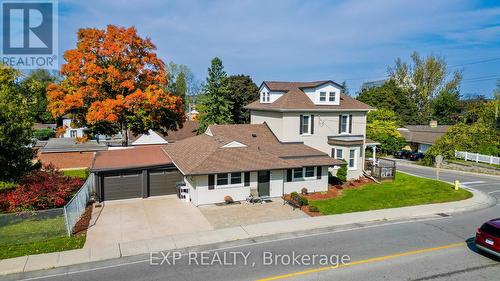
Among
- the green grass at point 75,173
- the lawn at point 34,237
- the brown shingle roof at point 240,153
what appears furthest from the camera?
the green grass at point 75,173

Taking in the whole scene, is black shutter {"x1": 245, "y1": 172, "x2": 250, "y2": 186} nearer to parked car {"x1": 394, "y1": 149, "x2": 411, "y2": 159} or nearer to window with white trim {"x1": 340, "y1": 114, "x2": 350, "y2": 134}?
window with white trim {"x1": 340, "y1": 114, "x2": 350, "y2": 134}

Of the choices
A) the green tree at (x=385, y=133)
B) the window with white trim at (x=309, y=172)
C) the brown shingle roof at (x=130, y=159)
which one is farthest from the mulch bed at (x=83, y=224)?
the green tree at (x=385, y=133)

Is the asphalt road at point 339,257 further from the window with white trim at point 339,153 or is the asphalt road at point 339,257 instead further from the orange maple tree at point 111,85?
the orange maple tree at point 111,85

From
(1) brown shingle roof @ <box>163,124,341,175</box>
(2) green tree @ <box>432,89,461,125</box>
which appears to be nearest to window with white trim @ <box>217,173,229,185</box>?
(1) brown shingle roof @ <box>163,124,341,175</box>

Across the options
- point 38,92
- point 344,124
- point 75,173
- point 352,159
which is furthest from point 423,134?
point 38,92

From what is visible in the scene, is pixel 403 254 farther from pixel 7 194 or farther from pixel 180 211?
pixel 7 194

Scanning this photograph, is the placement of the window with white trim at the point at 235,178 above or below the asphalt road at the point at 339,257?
above
